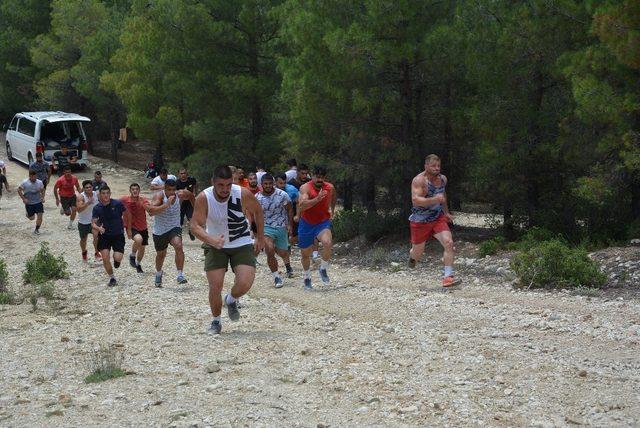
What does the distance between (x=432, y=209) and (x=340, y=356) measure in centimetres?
395

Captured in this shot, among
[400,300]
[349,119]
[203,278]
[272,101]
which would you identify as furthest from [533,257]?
[272,101]

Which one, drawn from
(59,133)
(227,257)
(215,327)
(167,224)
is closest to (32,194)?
(167,224)

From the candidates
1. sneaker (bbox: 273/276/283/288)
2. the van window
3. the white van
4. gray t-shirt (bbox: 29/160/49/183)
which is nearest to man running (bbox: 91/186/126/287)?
sneaker (bbox: 273/276/283/288)

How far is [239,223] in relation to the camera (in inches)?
379

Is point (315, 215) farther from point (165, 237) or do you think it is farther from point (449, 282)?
point (165, 237)

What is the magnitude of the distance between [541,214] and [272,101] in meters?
9.34

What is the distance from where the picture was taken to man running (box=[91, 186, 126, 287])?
14328mm

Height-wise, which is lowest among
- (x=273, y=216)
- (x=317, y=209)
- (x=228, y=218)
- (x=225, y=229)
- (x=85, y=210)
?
(x=85, y=210)

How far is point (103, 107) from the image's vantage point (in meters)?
37.3

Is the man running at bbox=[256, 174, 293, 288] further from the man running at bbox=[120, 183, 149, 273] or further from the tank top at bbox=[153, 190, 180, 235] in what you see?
the man running at bbox=[120, 183, 149, 273]

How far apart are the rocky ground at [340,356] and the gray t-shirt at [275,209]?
958 mm

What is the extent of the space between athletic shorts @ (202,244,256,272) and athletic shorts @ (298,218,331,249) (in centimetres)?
342

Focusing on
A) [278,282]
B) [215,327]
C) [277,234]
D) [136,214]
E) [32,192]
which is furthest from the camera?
[32,192]

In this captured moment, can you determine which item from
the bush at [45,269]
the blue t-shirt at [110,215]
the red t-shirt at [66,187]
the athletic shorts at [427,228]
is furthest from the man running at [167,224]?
the red t-shirt at [66,187]
